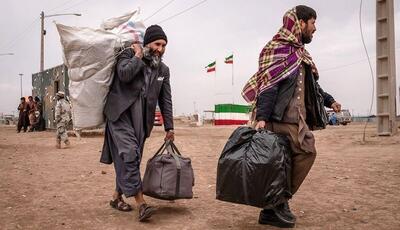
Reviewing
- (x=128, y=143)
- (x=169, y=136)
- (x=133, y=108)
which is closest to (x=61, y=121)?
(x=169, y=136)

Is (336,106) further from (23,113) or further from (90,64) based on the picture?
(23,113)

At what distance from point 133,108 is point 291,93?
56.3 inches

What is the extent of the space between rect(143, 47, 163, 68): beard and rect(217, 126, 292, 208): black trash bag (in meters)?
1.16

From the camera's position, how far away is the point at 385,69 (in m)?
13.2

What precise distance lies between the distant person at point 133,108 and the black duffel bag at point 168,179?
0.44 ft

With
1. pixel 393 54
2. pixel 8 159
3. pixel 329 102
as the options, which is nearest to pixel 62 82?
pixel 8 159

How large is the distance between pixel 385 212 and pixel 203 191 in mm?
2106

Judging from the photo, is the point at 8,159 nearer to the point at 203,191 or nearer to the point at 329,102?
the point at 203,191

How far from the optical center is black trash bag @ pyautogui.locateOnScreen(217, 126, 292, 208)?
3309mm

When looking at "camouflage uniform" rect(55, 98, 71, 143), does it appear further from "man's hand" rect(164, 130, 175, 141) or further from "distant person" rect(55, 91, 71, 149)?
"man's hand" rect(164, 130, 175, 141)

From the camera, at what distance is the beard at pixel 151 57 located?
410 centimetres

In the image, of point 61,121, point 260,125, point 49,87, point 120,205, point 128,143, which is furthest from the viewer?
point 49,87

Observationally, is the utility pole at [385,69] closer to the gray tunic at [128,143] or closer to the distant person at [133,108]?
the distant person at [133,108]

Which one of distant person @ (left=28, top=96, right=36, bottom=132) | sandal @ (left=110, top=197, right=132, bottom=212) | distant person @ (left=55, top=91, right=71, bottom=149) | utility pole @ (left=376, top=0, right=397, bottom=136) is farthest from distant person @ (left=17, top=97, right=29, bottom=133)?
sandal @ (left=110, top=197, right=132, bottom=212)
